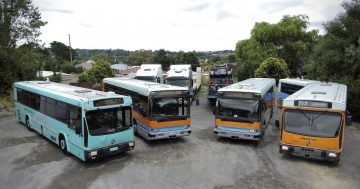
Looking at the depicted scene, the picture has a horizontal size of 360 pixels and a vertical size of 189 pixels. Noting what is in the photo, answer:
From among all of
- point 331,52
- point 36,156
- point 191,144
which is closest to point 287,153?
point 191,144

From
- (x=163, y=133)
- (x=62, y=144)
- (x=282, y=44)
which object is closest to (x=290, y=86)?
(x=163, y=133)

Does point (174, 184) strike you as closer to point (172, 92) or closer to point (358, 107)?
point (172, 92)

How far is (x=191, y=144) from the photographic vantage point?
15.9 metres

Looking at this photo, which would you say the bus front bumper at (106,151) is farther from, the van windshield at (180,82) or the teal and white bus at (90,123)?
the van windshield at (180,82)

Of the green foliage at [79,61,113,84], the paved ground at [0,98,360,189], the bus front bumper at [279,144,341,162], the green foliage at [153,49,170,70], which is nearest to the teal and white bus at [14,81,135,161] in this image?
the paved ground at [0,98,360,189]

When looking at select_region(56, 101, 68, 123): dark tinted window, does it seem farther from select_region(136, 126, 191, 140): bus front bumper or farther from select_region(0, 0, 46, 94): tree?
select_region(0, 0, 46, 94): tree

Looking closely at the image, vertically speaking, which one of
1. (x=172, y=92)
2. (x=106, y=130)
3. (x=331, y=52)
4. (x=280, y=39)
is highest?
(x=280, y=39)

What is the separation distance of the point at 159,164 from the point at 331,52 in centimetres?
1847

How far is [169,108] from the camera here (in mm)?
15195

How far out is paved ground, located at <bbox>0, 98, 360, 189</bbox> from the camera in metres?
11.0

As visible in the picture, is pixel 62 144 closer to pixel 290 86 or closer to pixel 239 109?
pixel 239 109

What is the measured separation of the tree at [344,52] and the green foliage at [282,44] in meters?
22.2

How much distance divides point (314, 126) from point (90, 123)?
916 cm

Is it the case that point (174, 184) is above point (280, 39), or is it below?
below
